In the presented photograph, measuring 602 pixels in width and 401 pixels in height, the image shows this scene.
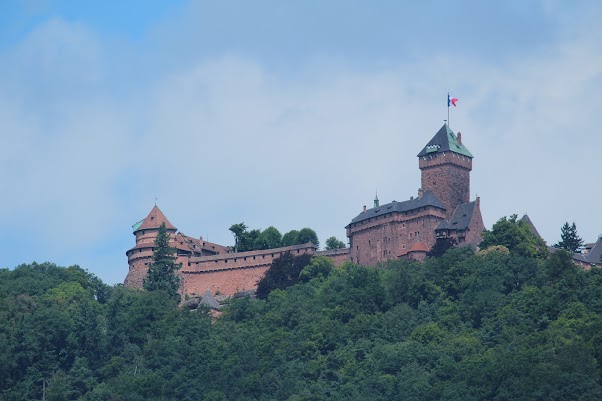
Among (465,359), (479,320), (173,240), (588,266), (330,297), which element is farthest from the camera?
(173,240)

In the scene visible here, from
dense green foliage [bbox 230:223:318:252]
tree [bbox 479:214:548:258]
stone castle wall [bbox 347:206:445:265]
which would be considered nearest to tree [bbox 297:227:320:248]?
dense green foliage [bbox 230:223:318:252]

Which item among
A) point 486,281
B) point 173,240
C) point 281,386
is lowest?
point 281,386

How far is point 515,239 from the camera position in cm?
9338

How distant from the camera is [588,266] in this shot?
320 ft

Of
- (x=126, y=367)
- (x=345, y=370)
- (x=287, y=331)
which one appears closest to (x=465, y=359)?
(x=345, y=370)

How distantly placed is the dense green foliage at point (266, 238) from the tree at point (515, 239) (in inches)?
626

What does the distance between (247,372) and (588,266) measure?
76.5 feet

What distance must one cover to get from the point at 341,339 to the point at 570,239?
2170cm

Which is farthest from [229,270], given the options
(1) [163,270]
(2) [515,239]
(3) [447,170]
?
(2) [515,239]

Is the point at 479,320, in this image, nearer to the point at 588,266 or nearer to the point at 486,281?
the point at 486,281

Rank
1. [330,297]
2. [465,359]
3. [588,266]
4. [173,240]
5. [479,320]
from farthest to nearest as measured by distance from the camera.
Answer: [173,240] < [588,266] < [330,297] < [479,320] < [465,359]

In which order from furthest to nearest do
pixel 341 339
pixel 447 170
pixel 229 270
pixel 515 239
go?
1. pixel 229 270
2. pixel 447 170
3. pixel 515 239
4. pixel 341 339

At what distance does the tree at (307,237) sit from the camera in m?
109

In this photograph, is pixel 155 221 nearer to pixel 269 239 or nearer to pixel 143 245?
pixel 143 245
